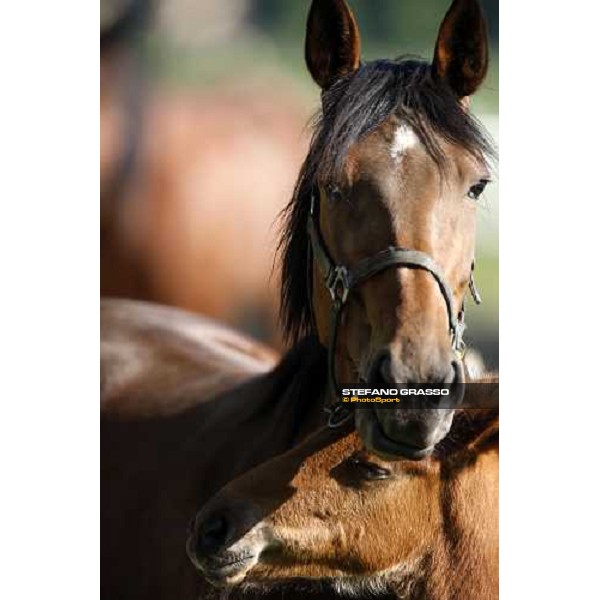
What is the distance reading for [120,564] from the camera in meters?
2.55

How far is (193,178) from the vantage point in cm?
255

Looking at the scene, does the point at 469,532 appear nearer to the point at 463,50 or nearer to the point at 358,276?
the point at 358,276

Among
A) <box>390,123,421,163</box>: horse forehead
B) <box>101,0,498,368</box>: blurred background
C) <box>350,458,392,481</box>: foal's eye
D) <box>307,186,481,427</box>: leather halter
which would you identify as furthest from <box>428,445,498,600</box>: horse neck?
<box>390,123,421,163</box>: horse forehead

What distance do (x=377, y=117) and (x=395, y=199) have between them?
185mm

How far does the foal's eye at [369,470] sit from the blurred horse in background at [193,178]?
1.88 feet

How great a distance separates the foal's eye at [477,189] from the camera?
215 cm

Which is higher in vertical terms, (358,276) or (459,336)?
(358,276)

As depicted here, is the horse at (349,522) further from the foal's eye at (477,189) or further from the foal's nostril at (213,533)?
the foal's eye at (477,189)

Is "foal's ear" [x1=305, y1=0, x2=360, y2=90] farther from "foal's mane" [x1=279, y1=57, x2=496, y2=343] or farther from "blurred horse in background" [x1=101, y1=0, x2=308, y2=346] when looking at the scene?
"blurred horse in background" [x1=101, y1=0, x2=308, y2=346]

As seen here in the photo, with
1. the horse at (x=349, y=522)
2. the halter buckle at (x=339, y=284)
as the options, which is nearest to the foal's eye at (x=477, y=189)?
the halter buckle at (x=339, y=284)

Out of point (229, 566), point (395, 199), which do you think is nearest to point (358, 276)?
point (395, 199)

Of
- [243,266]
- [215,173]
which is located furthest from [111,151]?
[243,266]

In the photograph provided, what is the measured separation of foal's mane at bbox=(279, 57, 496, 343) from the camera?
2.11m
